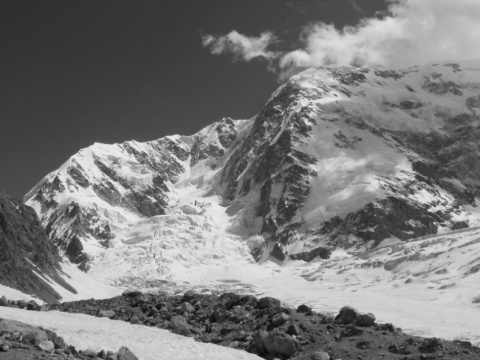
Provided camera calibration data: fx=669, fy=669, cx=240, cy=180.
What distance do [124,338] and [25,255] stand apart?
358ft

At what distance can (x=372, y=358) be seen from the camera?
108 ft

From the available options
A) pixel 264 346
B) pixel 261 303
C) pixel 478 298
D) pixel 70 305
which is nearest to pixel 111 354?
pixel 264 346

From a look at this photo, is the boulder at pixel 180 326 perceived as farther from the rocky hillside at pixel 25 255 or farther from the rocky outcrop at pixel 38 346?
the rocky hillside at pixel 25 255

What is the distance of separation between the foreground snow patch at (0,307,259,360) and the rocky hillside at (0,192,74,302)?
214 feet

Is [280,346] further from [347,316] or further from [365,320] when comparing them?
[365,320]

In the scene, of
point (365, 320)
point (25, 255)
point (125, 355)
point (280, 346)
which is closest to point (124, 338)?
point (125, 355)

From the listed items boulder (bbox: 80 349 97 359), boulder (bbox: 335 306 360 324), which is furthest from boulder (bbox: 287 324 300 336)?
boulder (bbox: 80 349 97 359)

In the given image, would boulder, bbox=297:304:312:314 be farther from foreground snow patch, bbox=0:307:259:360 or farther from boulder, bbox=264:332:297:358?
foreground snow patch, bbox=0:307:259:360

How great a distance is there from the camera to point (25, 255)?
135125 millimetres

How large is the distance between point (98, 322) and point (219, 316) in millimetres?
7292

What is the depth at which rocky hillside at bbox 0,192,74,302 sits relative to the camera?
107250mm

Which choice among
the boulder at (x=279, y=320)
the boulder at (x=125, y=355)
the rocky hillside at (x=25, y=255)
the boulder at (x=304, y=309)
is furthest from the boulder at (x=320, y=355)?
the rocky hillside at (x=25, y=255)

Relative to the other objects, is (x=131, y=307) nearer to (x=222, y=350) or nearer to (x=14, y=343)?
(x=222, y=350)

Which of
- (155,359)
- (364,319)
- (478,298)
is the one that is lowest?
(155,359)
